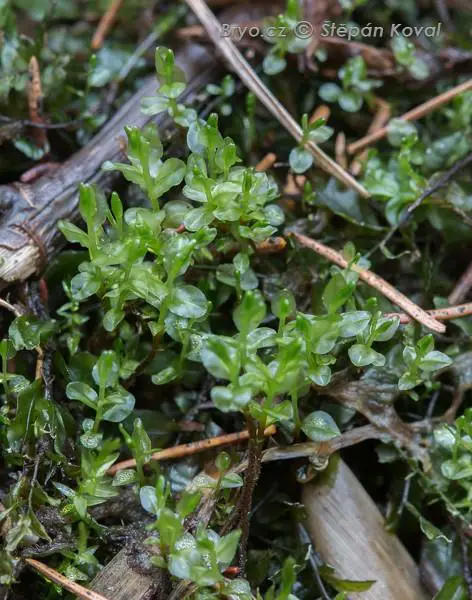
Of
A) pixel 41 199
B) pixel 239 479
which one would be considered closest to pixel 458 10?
pixel 41 199

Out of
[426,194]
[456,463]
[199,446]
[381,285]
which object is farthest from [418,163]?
[199,446]

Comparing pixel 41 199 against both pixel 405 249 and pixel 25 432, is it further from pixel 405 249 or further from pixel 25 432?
pixel 405 249

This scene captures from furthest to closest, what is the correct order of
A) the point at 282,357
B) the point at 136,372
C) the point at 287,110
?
the point at 287,110 < the point at 136,372 < the point at 282,357

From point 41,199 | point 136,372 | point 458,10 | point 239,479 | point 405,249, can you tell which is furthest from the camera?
point 458,10

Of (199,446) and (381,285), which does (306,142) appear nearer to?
(381,285)

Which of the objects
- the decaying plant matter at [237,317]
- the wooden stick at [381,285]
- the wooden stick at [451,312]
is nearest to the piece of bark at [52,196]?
the decaying plant matter at [237,317]

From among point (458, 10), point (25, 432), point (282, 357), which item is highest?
point (458, 10)

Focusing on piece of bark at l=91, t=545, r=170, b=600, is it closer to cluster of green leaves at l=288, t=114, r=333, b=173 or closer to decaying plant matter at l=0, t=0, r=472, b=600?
decaying plant matter at l=0, t=0, r=472, b=600
